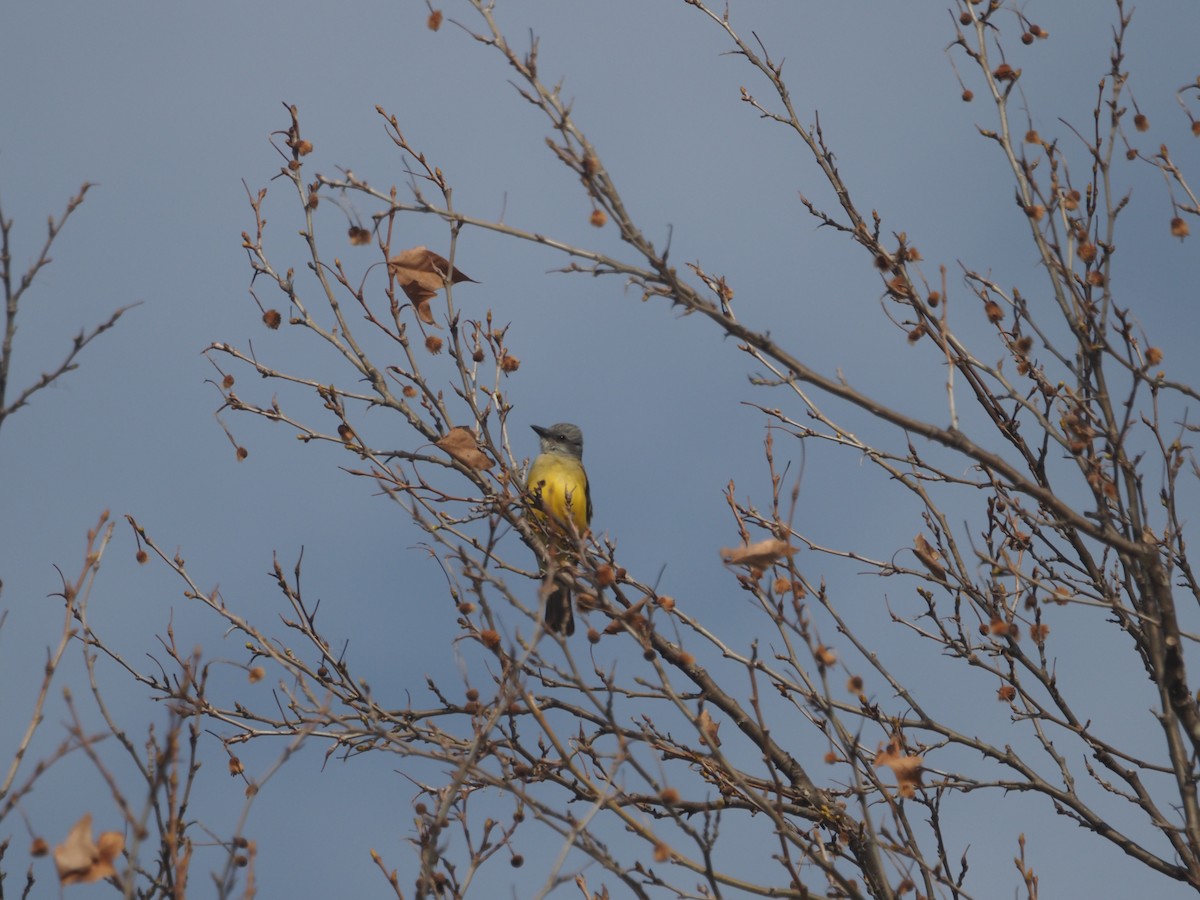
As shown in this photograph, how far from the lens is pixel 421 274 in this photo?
→ 720 centimetres

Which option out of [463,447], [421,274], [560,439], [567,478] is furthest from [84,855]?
[560,439]

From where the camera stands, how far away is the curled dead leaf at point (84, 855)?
421cm

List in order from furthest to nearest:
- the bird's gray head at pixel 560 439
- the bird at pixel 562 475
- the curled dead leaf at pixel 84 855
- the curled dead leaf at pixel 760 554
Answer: the bird's gray head at pixel 560 439 → the bird at pixel 562 475 → the curled dead leaf at pixel 760 554 → the curled dead leaf at pixel 84 855

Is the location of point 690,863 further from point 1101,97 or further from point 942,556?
point 1101,97

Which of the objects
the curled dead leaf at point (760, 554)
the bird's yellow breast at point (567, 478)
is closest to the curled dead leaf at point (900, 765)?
the curled dead leaf at point (760, 554)

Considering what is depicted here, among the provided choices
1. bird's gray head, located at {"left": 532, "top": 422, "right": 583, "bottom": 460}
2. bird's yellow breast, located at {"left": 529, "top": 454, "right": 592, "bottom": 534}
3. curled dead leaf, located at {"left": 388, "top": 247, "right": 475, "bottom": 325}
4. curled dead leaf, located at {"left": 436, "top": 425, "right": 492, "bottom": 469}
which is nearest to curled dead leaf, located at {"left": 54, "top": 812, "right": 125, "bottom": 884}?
curled dead leaf, located at {"left": 436, "top": 425, "right": 492, "bottom": 469}

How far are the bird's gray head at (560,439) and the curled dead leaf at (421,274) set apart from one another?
608 cm

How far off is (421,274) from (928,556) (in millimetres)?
3578

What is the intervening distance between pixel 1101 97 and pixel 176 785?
5.88 meters

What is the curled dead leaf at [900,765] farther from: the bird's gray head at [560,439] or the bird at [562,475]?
the bird's gray head at [560,439]

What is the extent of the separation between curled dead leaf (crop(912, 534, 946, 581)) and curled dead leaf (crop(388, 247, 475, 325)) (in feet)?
10.6

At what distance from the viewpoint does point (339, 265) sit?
25.0ft

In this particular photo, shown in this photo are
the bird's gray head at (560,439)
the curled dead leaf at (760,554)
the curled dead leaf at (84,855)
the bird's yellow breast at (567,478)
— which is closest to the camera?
the curled dead leaf at (84,855)

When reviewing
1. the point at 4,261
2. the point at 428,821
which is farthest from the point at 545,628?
the point at 4,261
